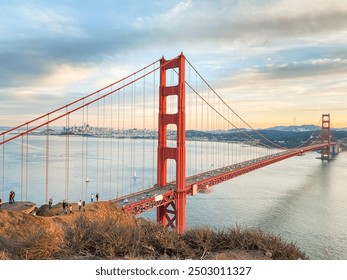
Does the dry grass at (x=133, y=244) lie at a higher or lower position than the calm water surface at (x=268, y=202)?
higher

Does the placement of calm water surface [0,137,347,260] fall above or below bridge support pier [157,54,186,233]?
below

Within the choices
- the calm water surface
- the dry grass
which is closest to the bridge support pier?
the calm water surface

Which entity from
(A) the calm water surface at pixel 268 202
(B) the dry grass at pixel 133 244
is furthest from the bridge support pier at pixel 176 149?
(B) the dry grass at pixel 133 244

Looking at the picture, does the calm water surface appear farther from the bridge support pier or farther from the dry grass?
the dry grass

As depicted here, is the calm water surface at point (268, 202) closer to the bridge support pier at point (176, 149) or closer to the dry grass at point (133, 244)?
the bridge support pier at point (176, 149)

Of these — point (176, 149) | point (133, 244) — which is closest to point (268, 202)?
point (176, 149)

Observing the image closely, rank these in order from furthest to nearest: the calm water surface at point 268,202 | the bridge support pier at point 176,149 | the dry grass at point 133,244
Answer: the calm water surface at point 268,202, the bridge support pier at point 176,149, the dry grass at point 133,244

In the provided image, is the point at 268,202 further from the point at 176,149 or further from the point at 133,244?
the point at 133,244

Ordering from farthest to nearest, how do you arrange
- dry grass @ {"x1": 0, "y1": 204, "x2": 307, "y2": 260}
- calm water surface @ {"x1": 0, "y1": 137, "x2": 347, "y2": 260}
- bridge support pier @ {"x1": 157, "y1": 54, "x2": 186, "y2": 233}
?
calm water surface @ {"x1": 0, "y1": 137, "x2": 347, "y2": 260}, bridge support pier @ {"x1": 157, "y1": 54, "x2": 186, "y2": 233}, dry grass @ {"x1": 0, "y1": 204, "x2": 307, "y2": 260}

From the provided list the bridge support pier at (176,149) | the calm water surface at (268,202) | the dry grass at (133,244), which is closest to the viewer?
the dry grass at (133,244)

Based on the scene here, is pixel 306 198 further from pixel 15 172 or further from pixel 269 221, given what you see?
pixel 15 172
